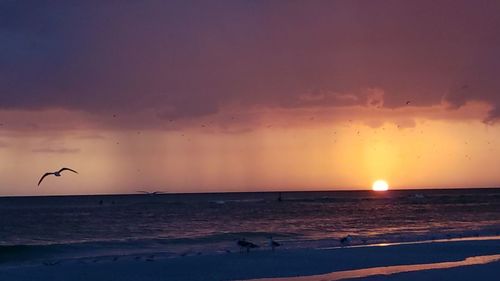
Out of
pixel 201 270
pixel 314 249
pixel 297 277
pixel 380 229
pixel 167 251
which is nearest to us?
pixel 297 277

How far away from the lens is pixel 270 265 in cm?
2653

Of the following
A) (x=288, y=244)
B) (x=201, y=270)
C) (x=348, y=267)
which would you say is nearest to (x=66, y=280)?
(x=201, y=270)

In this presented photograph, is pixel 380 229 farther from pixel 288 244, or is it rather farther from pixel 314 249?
pixel 314 249

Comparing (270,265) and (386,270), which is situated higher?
(270,265)

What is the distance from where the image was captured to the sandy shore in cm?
2370

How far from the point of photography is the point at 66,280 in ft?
77.6

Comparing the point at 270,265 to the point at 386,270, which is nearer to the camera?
the point at 386,270

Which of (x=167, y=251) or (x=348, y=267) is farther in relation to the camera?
(x=167, y=251)

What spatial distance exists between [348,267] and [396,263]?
2.09 m

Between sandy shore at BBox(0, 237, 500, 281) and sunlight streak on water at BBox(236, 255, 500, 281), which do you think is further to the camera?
sandy shore at BBox(0, 237, 500, 281)

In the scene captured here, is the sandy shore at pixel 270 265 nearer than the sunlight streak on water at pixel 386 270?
No

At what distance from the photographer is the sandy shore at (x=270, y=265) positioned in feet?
77.8

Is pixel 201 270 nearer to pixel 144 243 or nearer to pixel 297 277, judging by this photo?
pixel 297 277

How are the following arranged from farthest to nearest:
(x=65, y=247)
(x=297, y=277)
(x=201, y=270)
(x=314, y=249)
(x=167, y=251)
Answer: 1. (x=65, y=247)
2. (x=167, y=251)
3. (x=314, y=249)
4. (x=201, y=270)
5. (x=297, y=277)
